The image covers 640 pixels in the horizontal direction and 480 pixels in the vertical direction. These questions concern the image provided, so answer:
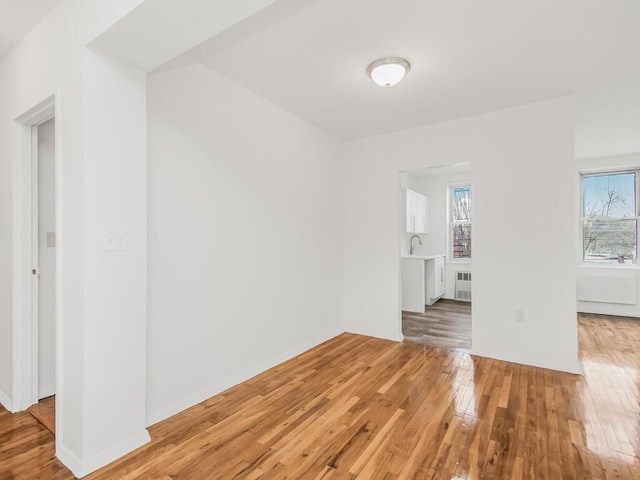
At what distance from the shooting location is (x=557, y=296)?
3.23 metres

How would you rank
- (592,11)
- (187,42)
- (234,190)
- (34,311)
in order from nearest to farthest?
(187,42) < (592,11) < (34,311) < (234,190)

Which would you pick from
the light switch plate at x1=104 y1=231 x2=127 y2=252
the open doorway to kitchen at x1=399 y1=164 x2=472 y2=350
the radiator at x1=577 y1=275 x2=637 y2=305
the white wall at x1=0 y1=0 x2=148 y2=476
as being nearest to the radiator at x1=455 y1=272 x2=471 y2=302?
the open doorway to kitchen at x1=399 y1=164 x2=472 y2=350

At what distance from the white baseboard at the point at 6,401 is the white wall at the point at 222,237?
109cm

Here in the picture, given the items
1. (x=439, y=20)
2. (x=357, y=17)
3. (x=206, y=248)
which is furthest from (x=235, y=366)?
(x=439, y=20)

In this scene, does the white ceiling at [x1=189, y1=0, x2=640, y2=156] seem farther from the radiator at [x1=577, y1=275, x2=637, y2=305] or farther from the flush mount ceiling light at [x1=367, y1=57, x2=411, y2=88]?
the radiator at [x1=577, y1=275, x2=637, y2=305]

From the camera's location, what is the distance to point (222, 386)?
2.75 m

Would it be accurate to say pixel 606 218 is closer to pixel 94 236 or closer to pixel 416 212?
pixel 416 212

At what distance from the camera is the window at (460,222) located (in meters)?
6.54

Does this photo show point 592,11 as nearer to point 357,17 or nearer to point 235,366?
point 357,17

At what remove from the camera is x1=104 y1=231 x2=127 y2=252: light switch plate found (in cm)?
185

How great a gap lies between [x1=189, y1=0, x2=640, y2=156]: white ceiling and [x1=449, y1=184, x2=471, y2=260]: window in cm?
296

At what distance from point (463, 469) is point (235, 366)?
1874mm

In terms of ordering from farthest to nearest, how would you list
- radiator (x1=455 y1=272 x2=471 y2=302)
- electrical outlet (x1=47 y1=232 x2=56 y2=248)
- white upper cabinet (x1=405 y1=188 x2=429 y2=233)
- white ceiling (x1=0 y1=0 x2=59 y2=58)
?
radiator (x1=455 y1=272 x2=471 y2=302) → white upper cabinet (x1=405 y1=188 x2=429 y2=233) → electrical outlet (x1=47 y1=232 x2=56 y2=248) → white ceiling (x1=0 y1=0 x2=59 y2=58)

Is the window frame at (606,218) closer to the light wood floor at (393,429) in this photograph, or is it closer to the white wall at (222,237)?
the light wood floor at (393,429)
